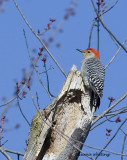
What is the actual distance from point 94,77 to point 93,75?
93 millimetres

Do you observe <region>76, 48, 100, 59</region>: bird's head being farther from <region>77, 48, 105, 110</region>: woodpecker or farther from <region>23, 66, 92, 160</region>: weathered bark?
<region>23, 66, 92, 160</region>: weathered bark

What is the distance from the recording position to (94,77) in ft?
18.4

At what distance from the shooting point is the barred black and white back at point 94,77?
4756 millimetres

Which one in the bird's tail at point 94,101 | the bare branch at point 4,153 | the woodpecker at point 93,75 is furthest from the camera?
the woodpecker at point 93,75

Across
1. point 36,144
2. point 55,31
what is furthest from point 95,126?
point 55,31

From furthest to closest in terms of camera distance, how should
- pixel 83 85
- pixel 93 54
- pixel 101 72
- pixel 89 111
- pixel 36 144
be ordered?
pixel 93 54, pixel 101 72, pixel 83 85, pixel 89 111, pixel 36 144

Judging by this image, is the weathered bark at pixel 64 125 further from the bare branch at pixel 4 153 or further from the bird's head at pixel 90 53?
the bird's head at pixel 90 53

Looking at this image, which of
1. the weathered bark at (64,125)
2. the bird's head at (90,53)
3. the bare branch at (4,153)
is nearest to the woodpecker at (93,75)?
the bird's head at (90,53)

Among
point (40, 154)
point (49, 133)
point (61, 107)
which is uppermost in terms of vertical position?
point (61, 107)

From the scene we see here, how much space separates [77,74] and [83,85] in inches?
9.1

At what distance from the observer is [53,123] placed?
427 centimetres

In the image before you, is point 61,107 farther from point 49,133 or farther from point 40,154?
point 40,154

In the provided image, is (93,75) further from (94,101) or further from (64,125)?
(64,125)

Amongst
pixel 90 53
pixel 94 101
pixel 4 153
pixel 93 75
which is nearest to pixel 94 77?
pixel 93 75
